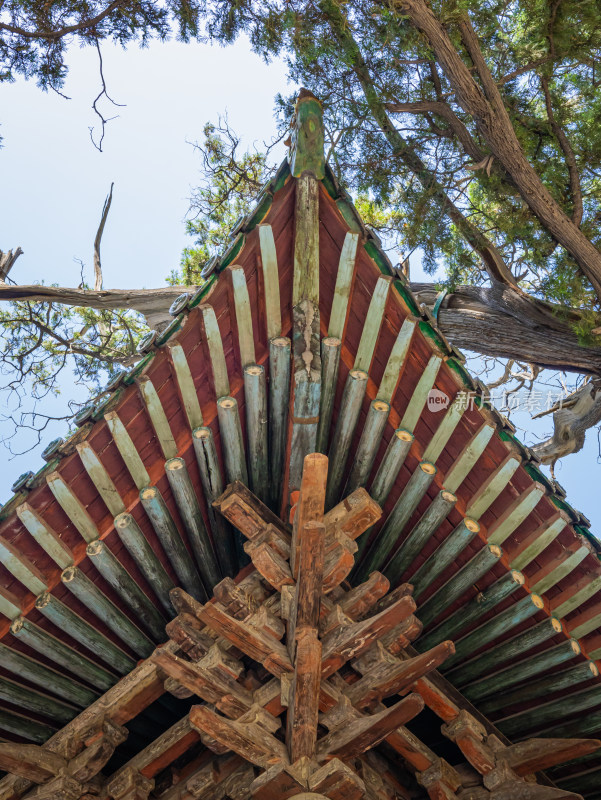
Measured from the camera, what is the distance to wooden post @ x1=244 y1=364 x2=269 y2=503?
15.0 feet

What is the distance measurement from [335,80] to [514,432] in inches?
182

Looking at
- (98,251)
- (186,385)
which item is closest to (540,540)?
(186,385)

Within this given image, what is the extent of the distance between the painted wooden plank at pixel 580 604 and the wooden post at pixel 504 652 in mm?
105

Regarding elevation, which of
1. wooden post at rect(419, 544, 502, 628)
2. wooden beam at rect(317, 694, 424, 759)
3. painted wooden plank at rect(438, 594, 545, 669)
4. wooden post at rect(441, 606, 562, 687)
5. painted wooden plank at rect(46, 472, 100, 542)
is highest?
painted wooden plank at rect(46, 472, 100, 542)

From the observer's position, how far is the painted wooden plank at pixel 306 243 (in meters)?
4.57

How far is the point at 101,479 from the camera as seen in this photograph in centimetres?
423

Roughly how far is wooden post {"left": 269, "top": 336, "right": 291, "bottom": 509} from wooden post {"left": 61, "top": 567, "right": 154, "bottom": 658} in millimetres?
1166

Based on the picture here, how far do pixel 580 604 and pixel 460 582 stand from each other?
776 millimetres

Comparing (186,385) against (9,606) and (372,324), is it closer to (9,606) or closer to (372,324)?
(372,324)

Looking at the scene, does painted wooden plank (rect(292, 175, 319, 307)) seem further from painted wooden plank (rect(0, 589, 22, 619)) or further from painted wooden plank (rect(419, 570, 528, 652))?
painted wooden plank (rect(0, 589, 22, 619))

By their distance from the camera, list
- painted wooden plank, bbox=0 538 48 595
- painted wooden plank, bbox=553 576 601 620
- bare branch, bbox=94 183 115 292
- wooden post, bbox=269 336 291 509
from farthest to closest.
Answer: bare branch, bbox=94 183 115 292, painted wooden plank, bbox=553 576 601 620, wooden post, bbox=269 336 291 509, painted wooden plank, bbox=0 538 48 595

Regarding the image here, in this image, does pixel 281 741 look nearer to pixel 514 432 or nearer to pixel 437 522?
pixel 437 522

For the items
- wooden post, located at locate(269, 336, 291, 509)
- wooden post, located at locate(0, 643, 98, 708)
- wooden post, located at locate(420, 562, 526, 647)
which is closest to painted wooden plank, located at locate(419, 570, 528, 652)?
wooden post, located at locate(420, 562, 526, 647)

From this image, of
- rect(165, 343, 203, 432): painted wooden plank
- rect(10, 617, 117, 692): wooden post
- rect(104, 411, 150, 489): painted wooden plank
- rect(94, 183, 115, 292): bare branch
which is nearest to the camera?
rect(10, 617, 117, 692): wooden post
